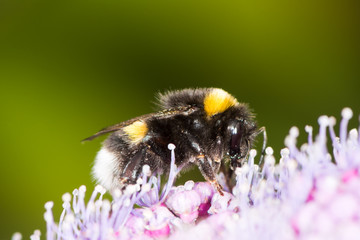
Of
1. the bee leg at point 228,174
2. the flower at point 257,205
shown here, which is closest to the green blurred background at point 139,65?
the bee leg at point 228,174

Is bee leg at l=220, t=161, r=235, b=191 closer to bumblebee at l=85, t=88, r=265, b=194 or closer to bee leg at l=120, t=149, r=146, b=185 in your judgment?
bumblebee at l=85, t=88, r=265, b=194

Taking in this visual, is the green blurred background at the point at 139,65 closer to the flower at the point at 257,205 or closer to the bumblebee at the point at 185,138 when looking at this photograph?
the bumblebee at the point at 185,138

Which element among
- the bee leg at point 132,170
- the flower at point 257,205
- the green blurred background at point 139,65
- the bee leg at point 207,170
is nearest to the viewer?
the flower at point 257,205

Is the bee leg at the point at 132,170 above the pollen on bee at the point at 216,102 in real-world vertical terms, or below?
below

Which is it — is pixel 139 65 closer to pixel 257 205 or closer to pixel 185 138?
pixel 185 138

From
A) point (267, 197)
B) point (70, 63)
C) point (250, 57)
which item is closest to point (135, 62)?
point (70, 63)

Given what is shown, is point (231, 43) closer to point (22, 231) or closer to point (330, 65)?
point (330, 65)

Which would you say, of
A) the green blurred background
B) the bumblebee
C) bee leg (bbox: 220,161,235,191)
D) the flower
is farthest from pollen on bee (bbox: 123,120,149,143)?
the green blurred background
